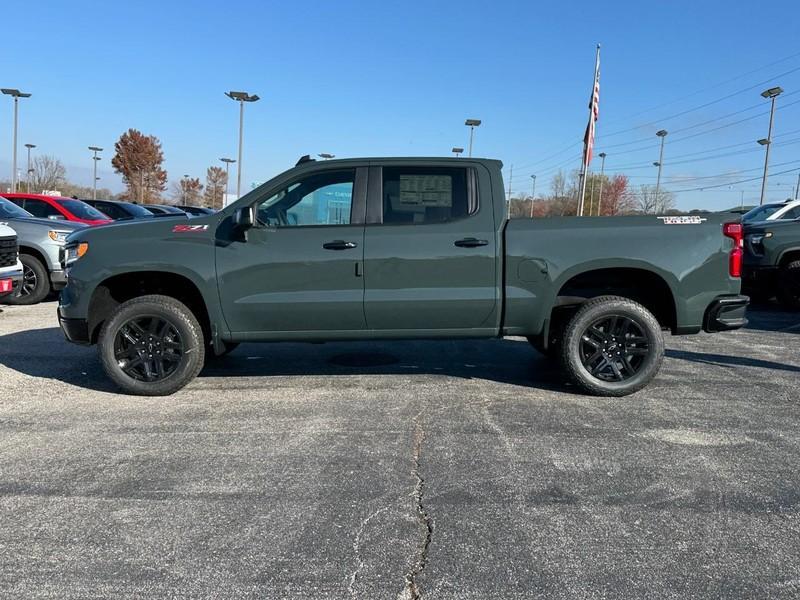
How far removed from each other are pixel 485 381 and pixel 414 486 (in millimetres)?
2381

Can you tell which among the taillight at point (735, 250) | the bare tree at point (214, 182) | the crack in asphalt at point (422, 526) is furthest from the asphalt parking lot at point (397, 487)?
the bare tree at point (214, 182)

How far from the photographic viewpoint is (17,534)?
9.62ft

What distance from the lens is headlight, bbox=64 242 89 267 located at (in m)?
5.05

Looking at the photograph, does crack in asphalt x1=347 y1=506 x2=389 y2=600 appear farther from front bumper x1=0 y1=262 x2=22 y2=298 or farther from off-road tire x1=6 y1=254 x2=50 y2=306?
off-road tire x1=6 y1=254 x2=50 y2=306

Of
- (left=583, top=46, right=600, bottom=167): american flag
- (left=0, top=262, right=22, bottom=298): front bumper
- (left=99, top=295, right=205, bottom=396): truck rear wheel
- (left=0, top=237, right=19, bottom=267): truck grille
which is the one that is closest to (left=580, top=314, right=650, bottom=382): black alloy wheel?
(left=99, top=295, right=205, bottom=396): truck rear wheel

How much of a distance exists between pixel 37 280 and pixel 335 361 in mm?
6348

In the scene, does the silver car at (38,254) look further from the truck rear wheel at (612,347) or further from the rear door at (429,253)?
the truck rear wheel at (612,347)

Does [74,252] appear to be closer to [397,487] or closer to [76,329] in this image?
[76,329]

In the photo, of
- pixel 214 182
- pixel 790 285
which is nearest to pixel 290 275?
pixel 790 285

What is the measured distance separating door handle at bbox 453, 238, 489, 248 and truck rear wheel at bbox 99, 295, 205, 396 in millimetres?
2299

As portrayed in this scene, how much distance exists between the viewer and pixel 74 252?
5203 mm

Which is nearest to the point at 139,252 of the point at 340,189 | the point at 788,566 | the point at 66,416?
the point at 66,416

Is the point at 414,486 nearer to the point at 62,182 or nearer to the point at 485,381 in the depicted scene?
the point at 485,381

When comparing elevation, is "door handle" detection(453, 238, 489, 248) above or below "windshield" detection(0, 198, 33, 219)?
below
